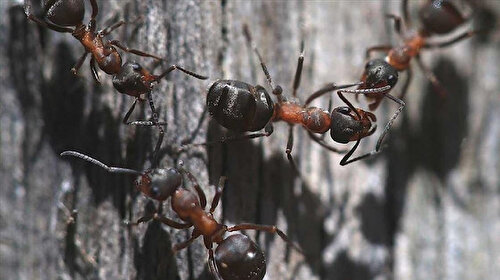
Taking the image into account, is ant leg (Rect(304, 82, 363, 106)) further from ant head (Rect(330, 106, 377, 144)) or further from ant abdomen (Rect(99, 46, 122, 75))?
ant abdomen (Rect(99, 46, 122, 75))

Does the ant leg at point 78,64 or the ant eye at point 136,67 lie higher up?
the ant leg at point 78,64

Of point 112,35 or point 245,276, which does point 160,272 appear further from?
point 112,35

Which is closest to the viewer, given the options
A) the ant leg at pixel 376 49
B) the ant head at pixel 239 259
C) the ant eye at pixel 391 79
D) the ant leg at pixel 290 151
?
the ant head at pixel 239 259

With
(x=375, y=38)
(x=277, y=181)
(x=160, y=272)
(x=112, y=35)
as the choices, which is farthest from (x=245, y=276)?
(x=375, y=38)

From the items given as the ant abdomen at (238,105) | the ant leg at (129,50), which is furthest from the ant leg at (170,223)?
the ant leg at (129,50)

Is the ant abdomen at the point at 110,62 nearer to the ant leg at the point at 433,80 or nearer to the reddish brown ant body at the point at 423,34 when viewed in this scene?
the reddish brown ant body at the point at 423,34

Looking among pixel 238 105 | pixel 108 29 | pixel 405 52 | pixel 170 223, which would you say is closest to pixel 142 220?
pixel 170 223
